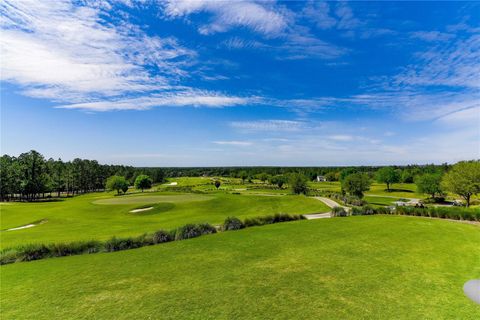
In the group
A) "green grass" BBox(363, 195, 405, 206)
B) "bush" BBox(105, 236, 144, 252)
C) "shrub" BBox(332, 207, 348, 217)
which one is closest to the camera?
"bush" BBox(105, 236, 144, 252)

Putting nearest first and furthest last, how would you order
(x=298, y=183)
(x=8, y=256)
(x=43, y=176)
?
(x=8, y=256), (x=298, y=183), (x=43, y=176)

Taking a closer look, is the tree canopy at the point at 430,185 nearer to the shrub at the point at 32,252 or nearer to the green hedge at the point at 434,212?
the green hedge at the point at 434,212

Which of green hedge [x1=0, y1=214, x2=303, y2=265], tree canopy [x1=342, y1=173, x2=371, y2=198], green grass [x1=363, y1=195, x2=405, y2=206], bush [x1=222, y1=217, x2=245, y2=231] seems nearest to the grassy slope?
bush [x1=222, y1=217, x2=245, y2=231]

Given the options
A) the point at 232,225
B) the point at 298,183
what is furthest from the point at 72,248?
the point at 298,183

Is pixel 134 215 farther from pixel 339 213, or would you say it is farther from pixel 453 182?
pixel 453 182

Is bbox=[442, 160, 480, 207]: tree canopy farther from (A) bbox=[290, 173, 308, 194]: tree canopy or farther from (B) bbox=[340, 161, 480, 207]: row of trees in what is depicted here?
(A) bbox=[290, 173, 308, 194]: tree canopy
